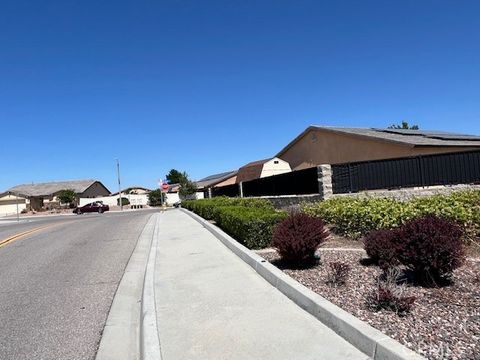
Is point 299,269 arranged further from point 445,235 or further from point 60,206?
point 60,206

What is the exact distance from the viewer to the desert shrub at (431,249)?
571 centimetres

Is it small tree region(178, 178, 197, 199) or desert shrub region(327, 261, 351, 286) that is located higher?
small tree region(178, 178, 197, 199)

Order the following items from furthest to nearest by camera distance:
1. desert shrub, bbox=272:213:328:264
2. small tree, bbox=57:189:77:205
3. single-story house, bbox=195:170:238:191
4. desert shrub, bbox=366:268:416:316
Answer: small tree, bbox=57:189:77:205 < single-story house, bbox=195:170:238:191 < desert shrub, bbox=272:213:328:264 < desert shrub, bbox=366:268:416:316

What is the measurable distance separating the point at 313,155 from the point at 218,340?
3195cm

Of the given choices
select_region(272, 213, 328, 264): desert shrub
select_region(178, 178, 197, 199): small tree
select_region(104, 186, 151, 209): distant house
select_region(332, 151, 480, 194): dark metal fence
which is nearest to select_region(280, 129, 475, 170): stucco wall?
select_region(332, 151, 480, 194): dark metal fence

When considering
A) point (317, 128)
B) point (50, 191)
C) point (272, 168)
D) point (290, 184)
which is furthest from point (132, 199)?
point (290, 184)

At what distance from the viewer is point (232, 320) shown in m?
5.41

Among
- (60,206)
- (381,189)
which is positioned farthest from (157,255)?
(60,206)

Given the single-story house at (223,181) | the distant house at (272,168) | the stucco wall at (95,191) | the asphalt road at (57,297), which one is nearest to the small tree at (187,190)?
the single-story house at (223,181)

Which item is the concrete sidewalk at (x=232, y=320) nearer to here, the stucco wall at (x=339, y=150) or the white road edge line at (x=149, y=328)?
the white road edge line at (x=149, y=328)

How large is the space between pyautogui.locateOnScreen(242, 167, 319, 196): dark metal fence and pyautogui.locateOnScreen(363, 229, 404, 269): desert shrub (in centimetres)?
903

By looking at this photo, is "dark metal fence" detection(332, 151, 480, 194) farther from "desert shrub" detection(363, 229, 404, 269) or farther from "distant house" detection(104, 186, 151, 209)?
"distant house" detection(104, 186, 151, 209)

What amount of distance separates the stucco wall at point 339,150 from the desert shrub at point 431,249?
65.0 ft

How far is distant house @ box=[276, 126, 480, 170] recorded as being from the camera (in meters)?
25.2
